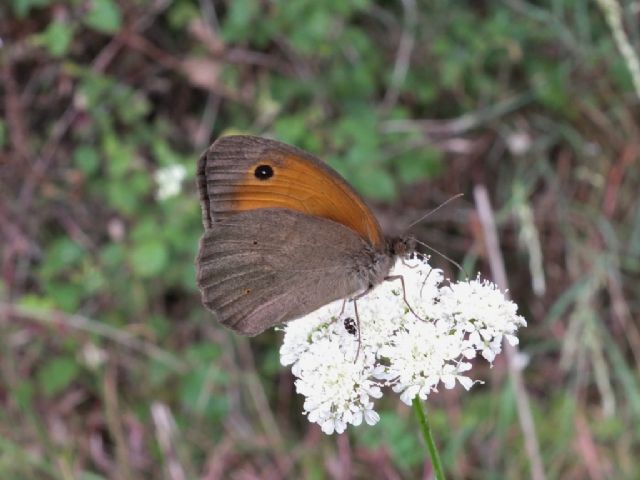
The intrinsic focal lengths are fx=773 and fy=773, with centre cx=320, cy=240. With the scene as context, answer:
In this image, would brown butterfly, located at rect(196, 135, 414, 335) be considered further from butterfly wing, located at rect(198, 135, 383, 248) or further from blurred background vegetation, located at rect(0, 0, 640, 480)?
blurred background vegetation, located at rect(0, 0, 640, 480)

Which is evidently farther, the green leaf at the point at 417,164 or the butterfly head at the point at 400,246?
the green leaf at the point at 417,164

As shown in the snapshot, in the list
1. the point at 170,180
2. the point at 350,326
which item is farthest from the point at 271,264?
the point at 170,180

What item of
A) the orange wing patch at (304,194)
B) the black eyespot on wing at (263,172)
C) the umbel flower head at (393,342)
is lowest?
the umbel flower head at (393,342)

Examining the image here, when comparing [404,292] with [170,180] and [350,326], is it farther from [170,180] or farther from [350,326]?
[170,180]

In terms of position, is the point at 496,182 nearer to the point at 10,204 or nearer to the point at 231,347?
the point at 231,347

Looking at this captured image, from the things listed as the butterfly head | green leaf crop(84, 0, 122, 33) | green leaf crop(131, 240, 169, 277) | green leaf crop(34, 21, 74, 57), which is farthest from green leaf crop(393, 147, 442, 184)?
the butterfly head

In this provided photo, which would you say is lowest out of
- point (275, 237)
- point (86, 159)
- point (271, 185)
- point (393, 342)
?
point (393, 342)

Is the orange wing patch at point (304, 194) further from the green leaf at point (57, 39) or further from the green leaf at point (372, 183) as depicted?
the green leaf at point (57, 39)

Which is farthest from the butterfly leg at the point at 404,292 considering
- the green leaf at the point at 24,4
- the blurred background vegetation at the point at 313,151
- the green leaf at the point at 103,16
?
the green leaf at the point at 24,4
